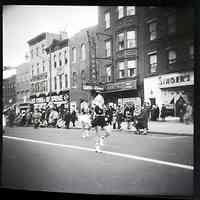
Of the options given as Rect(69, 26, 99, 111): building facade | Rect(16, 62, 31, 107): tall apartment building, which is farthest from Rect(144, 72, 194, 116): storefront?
Rect(16, 62, 31, 107): tall apartment building

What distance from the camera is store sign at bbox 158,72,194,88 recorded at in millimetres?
3033

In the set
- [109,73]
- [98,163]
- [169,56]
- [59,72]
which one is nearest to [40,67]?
[59,72]

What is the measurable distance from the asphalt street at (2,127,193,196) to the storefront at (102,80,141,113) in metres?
0.41

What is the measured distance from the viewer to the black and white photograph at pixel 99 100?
10.0 ft

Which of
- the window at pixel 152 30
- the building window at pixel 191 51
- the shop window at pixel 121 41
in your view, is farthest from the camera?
the shop window at pixel 121 41

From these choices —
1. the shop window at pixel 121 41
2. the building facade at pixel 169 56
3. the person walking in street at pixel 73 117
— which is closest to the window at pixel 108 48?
the shop window at pixel 121 41

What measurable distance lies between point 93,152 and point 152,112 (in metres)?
0.94

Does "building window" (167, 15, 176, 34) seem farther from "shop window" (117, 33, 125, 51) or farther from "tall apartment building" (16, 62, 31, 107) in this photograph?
"tall apartment building" (16, 62, 31, 107)

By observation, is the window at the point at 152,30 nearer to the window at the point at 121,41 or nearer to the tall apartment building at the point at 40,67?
the window at the point at 121,41

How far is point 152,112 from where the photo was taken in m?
3.14

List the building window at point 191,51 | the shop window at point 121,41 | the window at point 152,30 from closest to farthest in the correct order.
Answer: the building window at point 191,51 → the window at point 152,30 → the shop window at point 121,41

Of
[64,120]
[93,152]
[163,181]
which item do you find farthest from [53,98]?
[163,181]

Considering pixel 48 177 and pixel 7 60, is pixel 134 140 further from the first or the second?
pixel 7 60

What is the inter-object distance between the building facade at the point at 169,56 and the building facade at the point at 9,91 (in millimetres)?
1844
